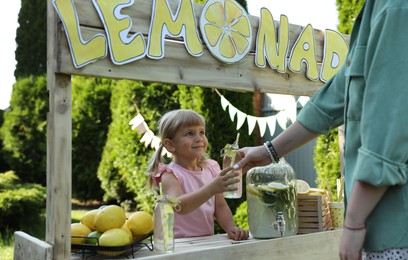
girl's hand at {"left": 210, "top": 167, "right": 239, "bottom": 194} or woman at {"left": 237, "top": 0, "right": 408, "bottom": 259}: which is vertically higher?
woman at {"left": 237, "top": 0, "right": 408, "bottom": 259}

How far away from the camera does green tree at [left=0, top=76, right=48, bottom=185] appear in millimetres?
8430

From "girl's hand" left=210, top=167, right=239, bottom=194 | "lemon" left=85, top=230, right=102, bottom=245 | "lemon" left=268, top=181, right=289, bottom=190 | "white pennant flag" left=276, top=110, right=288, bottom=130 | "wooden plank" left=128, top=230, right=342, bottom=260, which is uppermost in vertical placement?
"white pennant flag" left=276, top=110, right=288, bottom=130

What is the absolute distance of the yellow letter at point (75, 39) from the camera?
1.59 metres

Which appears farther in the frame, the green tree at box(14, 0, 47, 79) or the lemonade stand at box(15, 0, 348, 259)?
the green tree at box(14, 0, 47, 79)

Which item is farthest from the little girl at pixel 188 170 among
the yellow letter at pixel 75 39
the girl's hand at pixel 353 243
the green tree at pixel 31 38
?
the green tree at pixel 31 38

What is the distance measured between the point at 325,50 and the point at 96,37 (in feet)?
4.40

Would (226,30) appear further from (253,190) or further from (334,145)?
(334,145)

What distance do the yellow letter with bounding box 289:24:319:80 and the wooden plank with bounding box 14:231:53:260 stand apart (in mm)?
1337

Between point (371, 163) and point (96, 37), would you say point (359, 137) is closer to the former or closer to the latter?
point (371, 163)

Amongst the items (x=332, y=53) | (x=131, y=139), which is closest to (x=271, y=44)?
(x=332, y=53)

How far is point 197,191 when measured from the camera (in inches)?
77.5

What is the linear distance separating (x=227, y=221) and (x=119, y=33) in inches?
41.7

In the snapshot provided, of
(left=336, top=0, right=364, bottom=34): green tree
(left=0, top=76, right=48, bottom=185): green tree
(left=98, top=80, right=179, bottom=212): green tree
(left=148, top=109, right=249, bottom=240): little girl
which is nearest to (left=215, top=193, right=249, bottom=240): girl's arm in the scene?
(left=148, top=109, right=249, bottom=240): little girl

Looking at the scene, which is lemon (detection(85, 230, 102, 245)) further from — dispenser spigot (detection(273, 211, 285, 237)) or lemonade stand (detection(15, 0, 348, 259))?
dispenser spigot (detection(273, 211, 285, 237))
